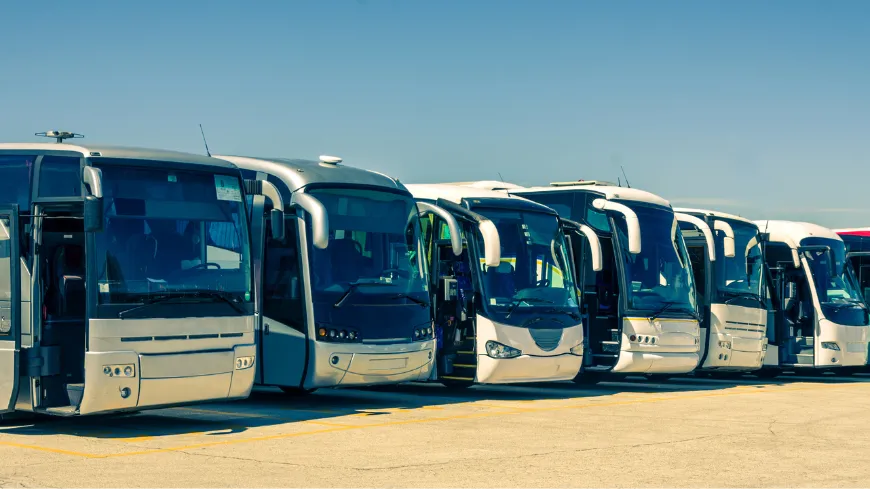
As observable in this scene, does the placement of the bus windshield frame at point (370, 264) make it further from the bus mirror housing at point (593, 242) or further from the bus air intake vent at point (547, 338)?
the bus mirror housing at point (593, 242)

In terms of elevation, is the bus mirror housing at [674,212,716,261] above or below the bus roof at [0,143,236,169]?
below

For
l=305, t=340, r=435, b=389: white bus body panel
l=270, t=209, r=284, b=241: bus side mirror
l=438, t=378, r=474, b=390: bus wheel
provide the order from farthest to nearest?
l=438, t=378, r=474, b=390: bus wheel < l=305, t=340, r=435, b=389: white bus body panel < l=270, t=209, r=284, b=241: bus side mirror

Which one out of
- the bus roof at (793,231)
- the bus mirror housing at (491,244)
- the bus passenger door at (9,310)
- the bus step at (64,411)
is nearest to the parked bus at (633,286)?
the bus mirror housing at (491,244)

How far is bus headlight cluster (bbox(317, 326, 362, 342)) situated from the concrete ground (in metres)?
0.87

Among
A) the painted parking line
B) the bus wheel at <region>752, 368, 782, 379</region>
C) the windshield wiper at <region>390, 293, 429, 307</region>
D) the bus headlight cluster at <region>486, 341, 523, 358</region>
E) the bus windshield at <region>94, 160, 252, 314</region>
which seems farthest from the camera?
the bus wheel at <region>752, 368, 782, 379</region>

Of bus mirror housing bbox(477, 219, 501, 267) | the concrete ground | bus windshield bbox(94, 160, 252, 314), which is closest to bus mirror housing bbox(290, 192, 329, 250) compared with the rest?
bus windshield bbox(94, 160, 252, 314)

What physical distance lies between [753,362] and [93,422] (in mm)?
11707

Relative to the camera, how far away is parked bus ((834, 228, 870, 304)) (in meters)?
24.7

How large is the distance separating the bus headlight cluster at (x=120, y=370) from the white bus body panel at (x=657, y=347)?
8.67 metres

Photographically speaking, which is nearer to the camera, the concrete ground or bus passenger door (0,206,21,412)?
the concrete ground

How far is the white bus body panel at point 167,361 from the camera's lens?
12.0 meters

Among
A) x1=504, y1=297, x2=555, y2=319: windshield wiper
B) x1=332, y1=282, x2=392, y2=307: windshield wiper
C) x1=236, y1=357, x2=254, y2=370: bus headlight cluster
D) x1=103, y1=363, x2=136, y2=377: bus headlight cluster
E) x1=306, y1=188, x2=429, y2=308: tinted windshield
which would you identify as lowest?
x1=236, y1=357, x2=254, y2=370: bus headlight cluster

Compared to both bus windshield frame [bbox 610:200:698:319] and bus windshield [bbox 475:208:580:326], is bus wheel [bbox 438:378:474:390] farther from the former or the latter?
bus windshield frame [bbox 610:200:698:319]

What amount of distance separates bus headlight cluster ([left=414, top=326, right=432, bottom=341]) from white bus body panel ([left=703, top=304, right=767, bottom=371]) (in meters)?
6.28
